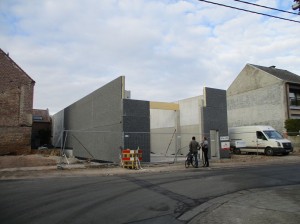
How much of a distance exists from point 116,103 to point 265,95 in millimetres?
23100

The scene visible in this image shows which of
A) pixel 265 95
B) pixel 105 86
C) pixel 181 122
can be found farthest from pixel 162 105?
pixel 265 95

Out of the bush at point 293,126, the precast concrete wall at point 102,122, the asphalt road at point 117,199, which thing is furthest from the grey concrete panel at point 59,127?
the asphalt road at point 117,199

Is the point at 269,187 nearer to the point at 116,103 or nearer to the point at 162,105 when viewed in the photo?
the point at 116,103

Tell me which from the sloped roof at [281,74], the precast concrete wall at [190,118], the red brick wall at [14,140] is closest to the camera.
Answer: the precast concrete wall at [190,118]

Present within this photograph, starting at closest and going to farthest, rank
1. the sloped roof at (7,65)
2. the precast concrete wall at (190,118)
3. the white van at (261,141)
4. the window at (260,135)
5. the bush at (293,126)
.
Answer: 1. the precast concrete wall at (190,118)
2. the white van at (261,141)
3. the window at (260,135)
4. the sloped roof at (7,65)
5. the bush at (293,126)

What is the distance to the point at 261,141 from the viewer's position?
26.3 metres

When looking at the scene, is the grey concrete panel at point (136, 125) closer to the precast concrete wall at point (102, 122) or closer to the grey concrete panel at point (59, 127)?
the precast concrete wall at point (102, 122)

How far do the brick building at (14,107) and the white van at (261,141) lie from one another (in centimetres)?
1922

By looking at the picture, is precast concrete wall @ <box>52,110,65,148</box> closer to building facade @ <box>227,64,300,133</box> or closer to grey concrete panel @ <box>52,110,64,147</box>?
grey concrete panel @ <box>52,110,64,147</box>

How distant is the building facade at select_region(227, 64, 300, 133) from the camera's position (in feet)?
113

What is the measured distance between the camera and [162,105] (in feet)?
82.8

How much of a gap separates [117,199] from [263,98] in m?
32.4

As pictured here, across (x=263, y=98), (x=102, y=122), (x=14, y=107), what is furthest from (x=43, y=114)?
(x=263, y=98)

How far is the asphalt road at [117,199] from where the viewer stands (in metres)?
6.50
